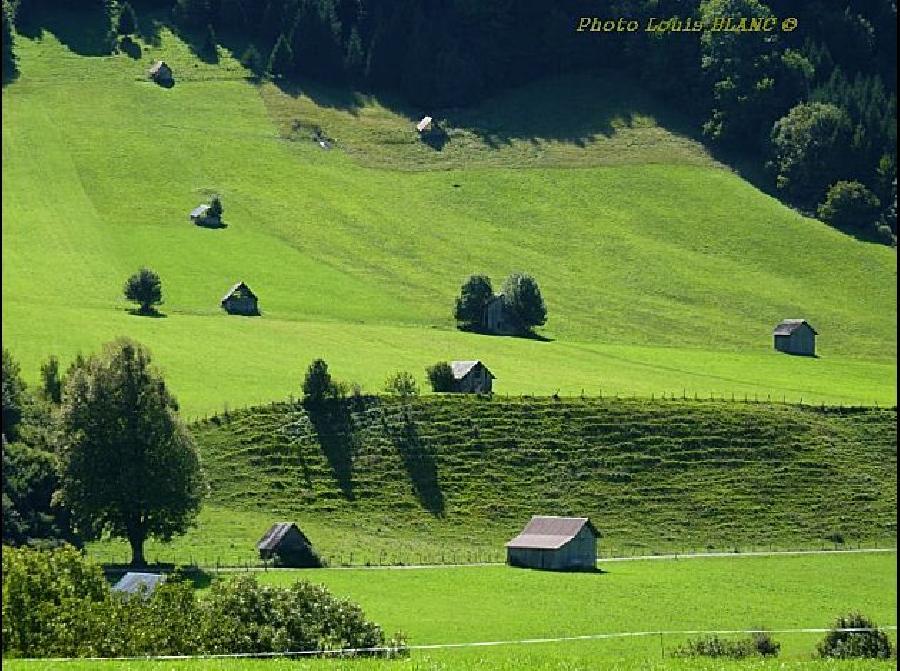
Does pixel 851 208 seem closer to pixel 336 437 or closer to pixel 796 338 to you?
pixel 796 338

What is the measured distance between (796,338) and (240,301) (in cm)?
4614

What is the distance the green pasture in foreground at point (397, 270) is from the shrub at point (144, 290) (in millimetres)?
1737

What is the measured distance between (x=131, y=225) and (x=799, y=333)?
196 feet

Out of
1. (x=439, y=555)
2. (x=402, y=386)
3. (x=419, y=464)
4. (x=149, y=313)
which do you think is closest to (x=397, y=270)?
(x=149, y=313)

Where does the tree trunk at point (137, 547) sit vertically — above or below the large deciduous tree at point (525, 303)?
below

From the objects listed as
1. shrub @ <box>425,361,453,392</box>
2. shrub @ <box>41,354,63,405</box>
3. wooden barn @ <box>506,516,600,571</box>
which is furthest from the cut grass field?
shrub @ <box>41,354,63,405</box>

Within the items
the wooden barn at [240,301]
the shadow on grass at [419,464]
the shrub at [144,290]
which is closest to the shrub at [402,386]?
the shadow on grass at [419,464]

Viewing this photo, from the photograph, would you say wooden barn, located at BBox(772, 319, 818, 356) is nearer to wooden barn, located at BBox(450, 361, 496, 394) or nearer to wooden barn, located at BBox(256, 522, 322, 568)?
wooden barn, located at BBox(450, 361, 496, 394)

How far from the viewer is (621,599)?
90.8 meters

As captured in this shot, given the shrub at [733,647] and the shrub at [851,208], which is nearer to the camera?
the shrub at [733,647]

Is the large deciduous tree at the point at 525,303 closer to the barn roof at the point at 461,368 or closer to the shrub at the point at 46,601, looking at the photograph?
the barn roof at the point at 461,368

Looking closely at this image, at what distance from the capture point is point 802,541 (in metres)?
110

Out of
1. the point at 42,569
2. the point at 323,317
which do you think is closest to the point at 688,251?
the point at 323,317

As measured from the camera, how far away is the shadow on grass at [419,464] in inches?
4441
